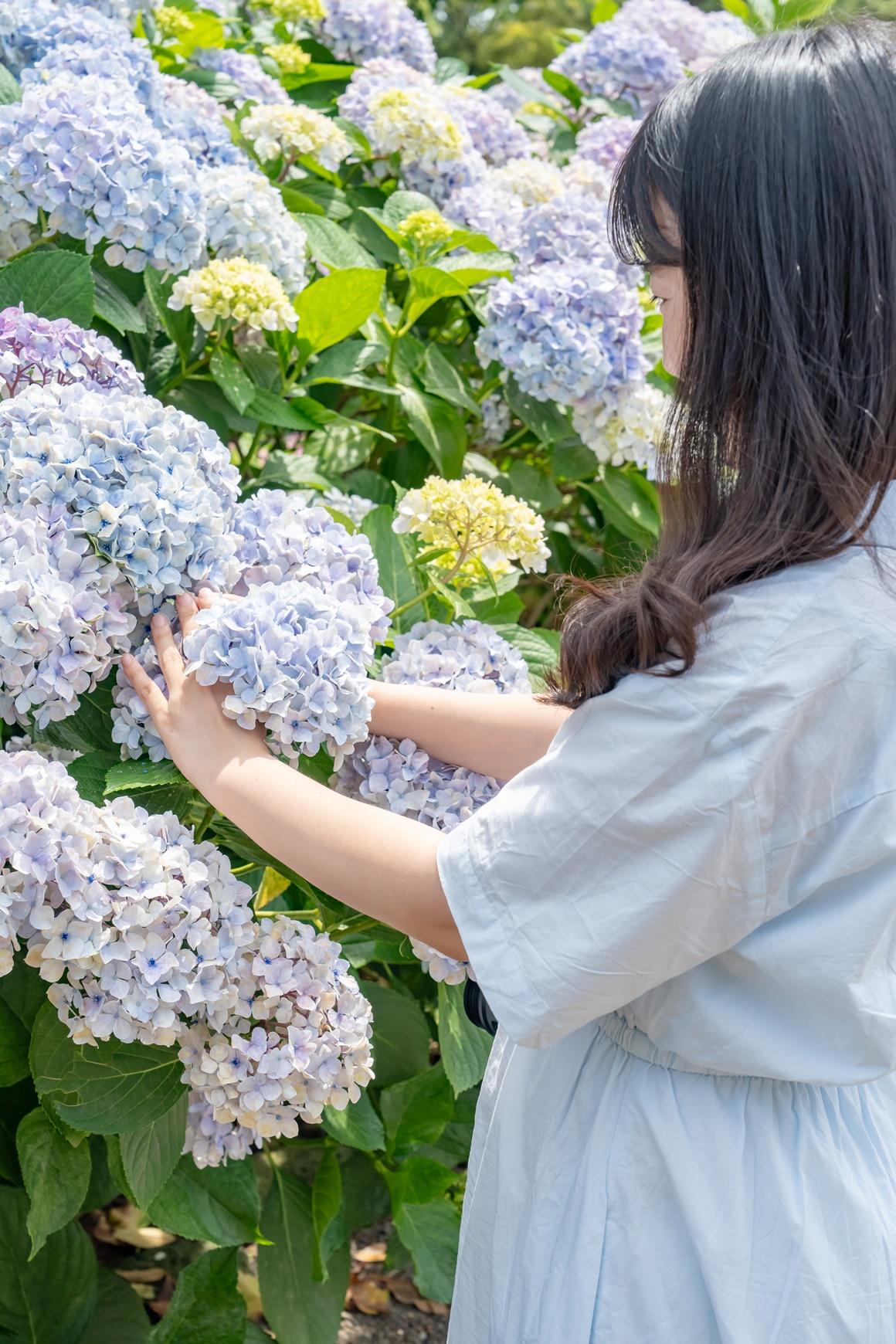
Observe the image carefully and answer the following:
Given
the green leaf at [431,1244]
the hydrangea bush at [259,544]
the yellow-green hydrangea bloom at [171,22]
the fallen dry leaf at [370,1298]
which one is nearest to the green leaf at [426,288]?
the hydrangea bush at [259,544]

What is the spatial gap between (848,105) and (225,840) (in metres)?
0.94

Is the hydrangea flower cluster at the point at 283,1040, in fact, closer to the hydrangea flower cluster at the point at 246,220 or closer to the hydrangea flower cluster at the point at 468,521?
the hydrangea flower cluster at the point at 468,521

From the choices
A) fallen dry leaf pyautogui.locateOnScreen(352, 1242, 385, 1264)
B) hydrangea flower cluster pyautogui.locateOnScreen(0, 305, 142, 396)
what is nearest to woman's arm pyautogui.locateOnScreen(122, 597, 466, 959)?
hydrangea flower cluster pyautogui.locateOnScreen(0, 305, 142, 396)

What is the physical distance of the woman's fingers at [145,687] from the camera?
4.21ft

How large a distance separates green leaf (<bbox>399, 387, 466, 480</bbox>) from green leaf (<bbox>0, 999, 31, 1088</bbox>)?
110 centimetres

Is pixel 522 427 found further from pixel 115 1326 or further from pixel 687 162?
pixel 115 1326

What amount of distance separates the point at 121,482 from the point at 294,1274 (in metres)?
1.23

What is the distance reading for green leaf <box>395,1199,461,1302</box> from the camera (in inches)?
75.1

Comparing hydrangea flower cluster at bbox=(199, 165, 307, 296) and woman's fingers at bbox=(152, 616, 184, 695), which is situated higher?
hydrangea flower cluster at bbox=(199, 165, 307, 296)

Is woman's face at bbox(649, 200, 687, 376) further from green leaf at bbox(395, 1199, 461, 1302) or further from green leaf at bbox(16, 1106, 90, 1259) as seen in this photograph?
green leaf at bbox(395, 1199, 461, 1302)

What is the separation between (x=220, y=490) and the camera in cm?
142

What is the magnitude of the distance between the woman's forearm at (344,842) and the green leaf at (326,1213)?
0.84 m

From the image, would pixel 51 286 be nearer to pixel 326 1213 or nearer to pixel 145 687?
pixel 145 687

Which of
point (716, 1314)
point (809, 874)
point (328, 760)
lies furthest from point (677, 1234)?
point (328, 760)
